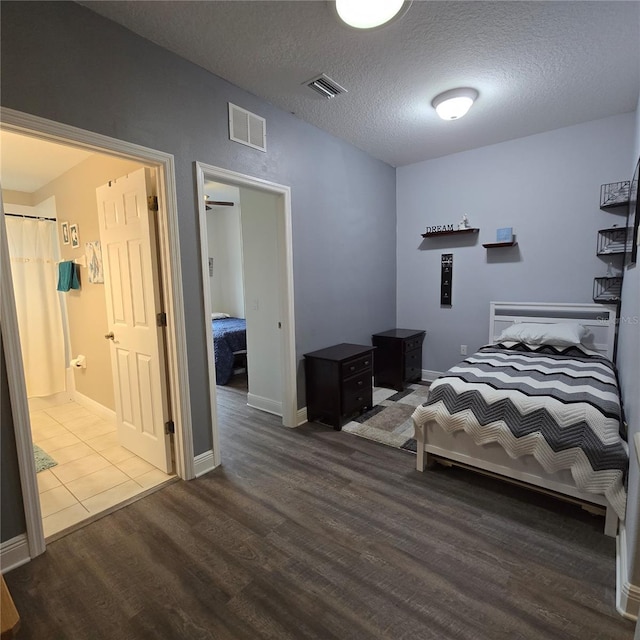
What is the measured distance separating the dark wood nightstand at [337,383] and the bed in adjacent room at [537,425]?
2.95ft

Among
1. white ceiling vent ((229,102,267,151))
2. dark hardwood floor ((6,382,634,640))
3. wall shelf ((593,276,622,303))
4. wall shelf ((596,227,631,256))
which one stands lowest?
dark hardwood floor ((6,382,634,640))

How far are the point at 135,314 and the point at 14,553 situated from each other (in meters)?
1.48

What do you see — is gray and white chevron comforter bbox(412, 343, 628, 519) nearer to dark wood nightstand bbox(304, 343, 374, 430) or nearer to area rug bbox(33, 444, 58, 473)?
dark wood nightstand bbox(304, 343, 374, 430)

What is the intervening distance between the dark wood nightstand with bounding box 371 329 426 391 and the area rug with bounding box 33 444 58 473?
10.9 ft

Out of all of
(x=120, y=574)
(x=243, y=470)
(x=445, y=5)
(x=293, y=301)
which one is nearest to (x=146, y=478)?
(x=243, y=470)

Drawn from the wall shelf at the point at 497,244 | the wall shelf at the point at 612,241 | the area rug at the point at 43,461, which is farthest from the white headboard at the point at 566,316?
the area rug at the point at 43,461

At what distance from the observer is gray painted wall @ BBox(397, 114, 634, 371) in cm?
341

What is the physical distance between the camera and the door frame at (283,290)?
8.01 feet

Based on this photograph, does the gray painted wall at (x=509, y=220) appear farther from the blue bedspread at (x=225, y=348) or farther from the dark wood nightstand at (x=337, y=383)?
the blue bedspread at (x=225, y=348)

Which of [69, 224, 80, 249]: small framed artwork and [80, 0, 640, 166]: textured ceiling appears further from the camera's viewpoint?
[69, 224, 80, 249]: small framed artwork

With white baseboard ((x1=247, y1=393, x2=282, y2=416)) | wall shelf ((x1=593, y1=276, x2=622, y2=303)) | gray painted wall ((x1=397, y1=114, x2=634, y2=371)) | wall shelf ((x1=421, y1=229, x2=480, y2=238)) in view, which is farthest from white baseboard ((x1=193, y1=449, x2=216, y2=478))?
wall shelf ((x1=593, y1=276, x2=622, y2=303))

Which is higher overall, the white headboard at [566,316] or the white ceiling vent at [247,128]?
the white ceiling vent at [247,128]

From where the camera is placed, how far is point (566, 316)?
11.8ft

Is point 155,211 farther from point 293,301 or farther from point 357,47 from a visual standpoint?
point 357,47
